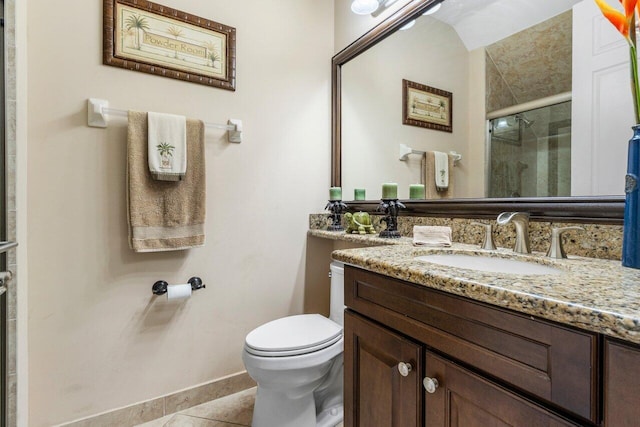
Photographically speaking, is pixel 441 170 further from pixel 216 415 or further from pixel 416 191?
pixel 216 415

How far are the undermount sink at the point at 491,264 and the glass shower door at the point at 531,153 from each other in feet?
0.92

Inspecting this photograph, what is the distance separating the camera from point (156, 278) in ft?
4.73

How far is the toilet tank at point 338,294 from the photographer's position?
1475 mm

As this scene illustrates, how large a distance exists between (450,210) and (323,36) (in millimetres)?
1436

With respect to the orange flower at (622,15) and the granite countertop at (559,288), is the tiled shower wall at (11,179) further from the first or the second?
the orange flower at (622,15)

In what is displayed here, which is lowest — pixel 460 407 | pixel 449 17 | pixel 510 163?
pixel 460 407

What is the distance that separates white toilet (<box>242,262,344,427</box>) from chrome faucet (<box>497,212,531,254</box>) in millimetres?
762

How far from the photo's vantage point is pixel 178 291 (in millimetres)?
1420

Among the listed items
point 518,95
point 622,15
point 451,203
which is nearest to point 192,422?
point 451,203

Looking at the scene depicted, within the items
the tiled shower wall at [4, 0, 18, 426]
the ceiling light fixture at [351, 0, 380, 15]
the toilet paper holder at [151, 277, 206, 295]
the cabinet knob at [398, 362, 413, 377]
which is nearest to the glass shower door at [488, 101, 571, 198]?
the cabinet knob at [398, 362, 413, 377]

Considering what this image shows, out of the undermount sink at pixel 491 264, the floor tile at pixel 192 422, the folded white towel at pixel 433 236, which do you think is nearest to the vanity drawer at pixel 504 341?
the undermount sink at pixel 491 264

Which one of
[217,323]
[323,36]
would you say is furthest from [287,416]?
[323,36]

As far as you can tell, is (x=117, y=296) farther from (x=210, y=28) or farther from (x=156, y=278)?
(x=210, y=28)

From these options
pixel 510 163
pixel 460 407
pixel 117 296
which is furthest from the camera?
pixel 117 296
